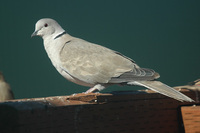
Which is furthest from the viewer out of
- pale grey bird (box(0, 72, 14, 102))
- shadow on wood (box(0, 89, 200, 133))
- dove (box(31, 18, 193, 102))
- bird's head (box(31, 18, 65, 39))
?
pale grey bird (box(0, 72, 14, 102))

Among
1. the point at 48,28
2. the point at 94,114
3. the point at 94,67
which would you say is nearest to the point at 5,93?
the point at 48,28

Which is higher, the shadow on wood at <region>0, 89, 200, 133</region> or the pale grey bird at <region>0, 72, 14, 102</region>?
the pale grey bird at <region>0, 72, 14, 102</region>

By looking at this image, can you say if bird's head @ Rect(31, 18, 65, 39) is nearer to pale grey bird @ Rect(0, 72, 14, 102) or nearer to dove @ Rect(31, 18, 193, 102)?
dove @ Rect(31, 18, 193, 102)

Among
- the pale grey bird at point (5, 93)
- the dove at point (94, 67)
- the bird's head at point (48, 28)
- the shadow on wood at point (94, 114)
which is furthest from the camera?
the pale grey bird at point (5, 93)

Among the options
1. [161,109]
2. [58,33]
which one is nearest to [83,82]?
[58,33]

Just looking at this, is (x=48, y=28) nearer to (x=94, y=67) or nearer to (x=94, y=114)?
Result: (x=94, y=67)

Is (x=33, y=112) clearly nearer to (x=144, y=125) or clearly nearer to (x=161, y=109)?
(x=144, y=125)

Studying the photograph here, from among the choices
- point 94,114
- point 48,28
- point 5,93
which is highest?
point 48,28

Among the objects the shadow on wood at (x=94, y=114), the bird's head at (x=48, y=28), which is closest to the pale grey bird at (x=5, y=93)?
the bird's head at (x=48, y=28)

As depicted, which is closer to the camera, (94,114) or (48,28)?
(94,114)

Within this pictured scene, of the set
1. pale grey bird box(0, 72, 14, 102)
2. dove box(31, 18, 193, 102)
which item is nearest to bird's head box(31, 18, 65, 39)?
dove box(31, 18, 193, 102)

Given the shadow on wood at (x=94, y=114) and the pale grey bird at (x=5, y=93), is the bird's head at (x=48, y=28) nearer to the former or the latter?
the pale grey bird at (x=5, y=93)

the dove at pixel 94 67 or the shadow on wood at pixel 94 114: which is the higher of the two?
the dove at pixel 94 67
